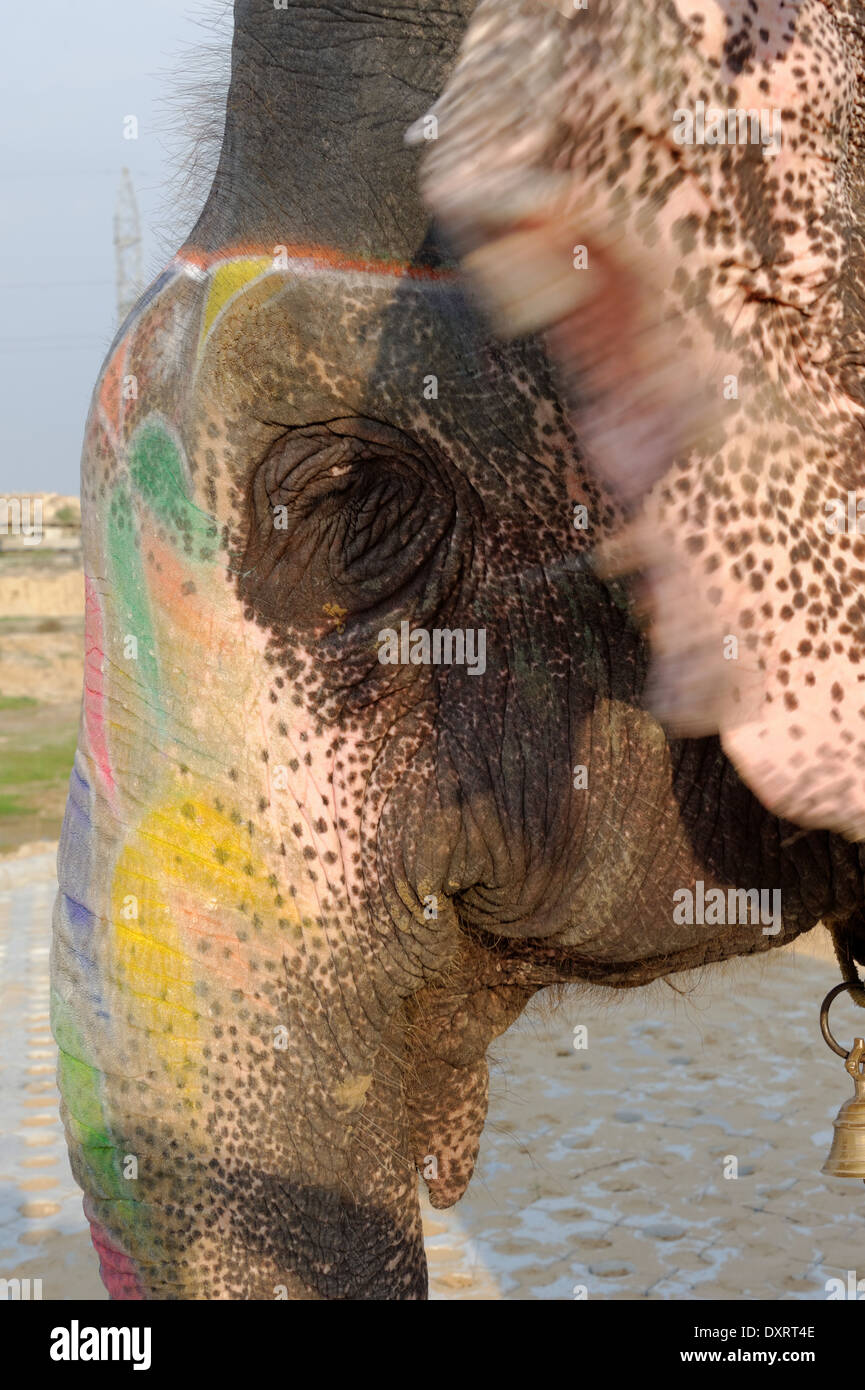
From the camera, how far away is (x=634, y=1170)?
300 centimetres

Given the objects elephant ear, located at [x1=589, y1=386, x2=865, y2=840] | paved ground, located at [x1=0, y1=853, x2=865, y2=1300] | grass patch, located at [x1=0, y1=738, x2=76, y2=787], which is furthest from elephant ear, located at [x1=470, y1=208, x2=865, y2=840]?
grass patch, located at [x1=0, y1=738, x2=76, y2=787]

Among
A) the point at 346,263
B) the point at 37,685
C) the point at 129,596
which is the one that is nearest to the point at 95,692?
the point at 129,596

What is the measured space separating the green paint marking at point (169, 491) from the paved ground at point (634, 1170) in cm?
85

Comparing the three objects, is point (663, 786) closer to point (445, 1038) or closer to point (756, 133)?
point (445, 1038)

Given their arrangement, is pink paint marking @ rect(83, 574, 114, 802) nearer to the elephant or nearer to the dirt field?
the elephant

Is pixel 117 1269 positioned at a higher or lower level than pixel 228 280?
lower

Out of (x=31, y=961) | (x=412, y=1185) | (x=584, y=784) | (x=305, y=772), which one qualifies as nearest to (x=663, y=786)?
(x=584, y=784)

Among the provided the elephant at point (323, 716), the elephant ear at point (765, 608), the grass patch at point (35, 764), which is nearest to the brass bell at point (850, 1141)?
the elephant at point (323, 716)

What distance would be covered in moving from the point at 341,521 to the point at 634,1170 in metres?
2.12

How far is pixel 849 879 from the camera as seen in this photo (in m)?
1.21

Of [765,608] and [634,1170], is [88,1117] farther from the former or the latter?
[634,1170]

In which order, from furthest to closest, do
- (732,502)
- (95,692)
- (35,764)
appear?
(35,764)
(95,692)
(732,502)

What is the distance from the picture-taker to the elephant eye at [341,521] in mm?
1163

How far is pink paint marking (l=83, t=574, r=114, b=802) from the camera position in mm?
1209
